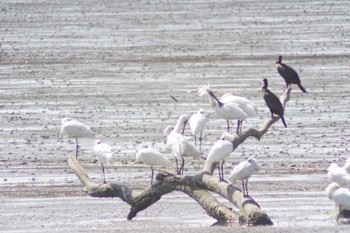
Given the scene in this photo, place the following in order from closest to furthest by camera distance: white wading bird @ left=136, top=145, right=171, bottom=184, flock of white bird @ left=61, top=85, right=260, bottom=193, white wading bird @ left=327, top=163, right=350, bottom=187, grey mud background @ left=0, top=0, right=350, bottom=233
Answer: white wading bird @ left=327, top=163, right=350, bottom=187
flock of white bird @ left=61, top=85, right=260, bottom=193
white wading bird @ left=136, top=145, right=171, bottom=184
grey mud background @ left=0, top=0, right=350, bottom=233

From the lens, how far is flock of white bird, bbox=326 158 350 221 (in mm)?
14117

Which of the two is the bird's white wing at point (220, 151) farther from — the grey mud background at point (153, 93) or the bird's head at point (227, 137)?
the grey mud background at point (153, 93)

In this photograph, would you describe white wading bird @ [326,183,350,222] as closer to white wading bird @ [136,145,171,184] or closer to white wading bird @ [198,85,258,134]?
white wading bird @ [136,145,171,184]

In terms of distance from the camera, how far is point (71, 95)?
26172mm

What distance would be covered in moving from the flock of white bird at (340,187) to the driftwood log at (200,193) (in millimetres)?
998

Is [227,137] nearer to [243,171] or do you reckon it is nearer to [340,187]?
[243,171]

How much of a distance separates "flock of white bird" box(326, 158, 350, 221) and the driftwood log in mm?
998

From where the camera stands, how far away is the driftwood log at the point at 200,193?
1395 centimetres

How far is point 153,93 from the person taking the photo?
26125 millimetres

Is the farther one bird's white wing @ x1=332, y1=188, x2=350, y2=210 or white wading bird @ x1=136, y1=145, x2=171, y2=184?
white wading bird @ x1=136, y1=145, x2=171, y2=184

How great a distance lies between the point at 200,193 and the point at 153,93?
1114 cm

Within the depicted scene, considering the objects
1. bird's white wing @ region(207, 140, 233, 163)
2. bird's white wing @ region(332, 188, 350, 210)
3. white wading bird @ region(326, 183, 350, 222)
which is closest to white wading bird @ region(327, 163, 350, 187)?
white wading bird @ region(326, 183, 350, 222)

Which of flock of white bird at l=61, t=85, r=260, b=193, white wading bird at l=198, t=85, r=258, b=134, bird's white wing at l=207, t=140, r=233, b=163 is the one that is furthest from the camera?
white wading bird at l=198, t=85, r=258, b=134

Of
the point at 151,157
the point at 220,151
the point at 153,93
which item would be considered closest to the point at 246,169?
the point at 220,151
